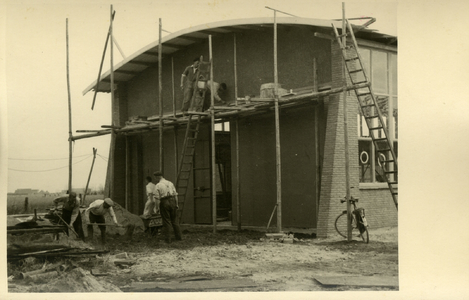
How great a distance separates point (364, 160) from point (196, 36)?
19.1 feet

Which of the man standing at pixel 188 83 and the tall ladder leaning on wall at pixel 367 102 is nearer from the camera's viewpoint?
the tall ladder leaning on wall at pixel 367 102

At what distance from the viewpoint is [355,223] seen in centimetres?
1350

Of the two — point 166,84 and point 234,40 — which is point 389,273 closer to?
point 234,40

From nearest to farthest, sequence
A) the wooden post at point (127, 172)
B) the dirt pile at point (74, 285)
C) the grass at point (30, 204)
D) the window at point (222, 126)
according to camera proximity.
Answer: the dirt pile at point (74, 285) < the grass at point (30, 204) < the window at point (222, 126) < the wooden post at point (127, 172)

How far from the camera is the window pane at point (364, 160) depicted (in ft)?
47.7

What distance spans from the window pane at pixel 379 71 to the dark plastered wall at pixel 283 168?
1.72 meters

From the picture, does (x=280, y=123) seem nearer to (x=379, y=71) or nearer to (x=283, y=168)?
(x=283, y=168)

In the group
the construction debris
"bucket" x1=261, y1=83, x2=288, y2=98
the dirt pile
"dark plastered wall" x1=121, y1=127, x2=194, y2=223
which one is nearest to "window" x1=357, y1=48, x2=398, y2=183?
"bucket" x1=261, y1=83, x2=288, y2=98

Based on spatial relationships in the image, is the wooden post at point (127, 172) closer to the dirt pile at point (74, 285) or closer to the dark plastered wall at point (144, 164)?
the dark plastered wall at point (144, 164)

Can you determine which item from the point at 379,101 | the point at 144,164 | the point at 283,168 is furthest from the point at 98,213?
the point at 379,101

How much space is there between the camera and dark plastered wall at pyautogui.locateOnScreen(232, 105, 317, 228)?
584 inches

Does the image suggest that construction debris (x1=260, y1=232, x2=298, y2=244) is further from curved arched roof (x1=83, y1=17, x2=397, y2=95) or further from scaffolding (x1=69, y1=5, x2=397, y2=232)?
curved arched roof (x1=83, y1=17, x2=397, y2=95)

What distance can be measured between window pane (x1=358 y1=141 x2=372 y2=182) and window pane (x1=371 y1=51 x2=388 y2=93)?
141 centimetres

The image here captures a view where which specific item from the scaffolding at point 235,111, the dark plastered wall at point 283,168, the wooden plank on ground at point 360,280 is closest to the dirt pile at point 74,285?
the wooden plank on ground at point 360,280
